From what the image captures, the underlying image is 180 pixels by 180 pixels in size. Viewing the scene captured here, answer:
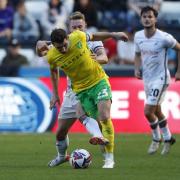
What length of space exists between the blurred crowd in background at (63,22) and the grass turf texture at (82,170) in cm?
391

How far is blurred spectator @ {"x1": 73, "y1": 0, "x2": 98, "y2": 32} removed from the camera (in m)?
22.4

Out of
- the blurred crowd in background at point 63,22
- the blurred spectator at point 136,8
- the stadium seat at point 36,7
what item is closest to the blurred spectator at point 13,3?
the blurred crowd in background at point 63,22

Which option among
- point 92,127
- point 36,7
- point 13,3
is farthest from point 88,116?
point 13,3

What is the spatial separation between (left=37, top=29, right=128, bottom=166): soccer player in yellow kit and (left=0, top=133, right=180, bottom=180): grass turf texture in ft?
2.06

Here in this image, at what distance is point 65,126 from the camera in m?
12.4

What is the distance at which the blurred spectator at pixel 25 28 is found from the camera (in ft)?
74.1

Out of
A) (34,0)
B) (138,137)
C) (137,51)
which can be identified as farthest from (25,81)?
(34,0)

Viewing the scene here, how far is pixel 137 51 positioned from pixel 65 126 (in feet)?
10.5

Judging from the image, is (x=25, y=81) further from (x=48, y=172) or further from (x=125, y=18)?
(x=48, y=172)

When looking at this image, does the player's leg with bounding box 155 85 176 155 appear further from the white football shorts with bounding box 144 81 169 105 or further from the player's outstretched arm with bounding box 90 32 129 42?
the player's outstretched arm with bounding box 90 32 129 42

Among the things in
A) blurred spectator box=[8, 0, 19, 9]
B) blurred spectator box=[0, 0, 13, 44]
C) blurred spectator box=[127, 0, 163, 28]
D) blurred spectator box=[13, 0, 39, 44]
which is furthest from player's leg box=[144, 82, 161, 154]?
blurred spectator box=[8, 0, 19, 9]

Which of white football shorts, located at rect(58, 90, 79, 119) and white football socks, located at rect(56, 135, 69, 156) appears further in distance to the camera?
white football socks, located at rect(56, 135, 69, 156)

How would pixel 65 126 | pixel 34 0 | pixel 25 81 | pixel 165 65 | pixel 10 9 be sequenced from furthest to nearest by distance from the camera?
pixel 34 0 < pixel 10 9 < pixel 25 81 < pixel 165 65 < pixel 65 126

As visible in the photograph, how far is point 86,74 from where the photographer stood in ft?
38.9
